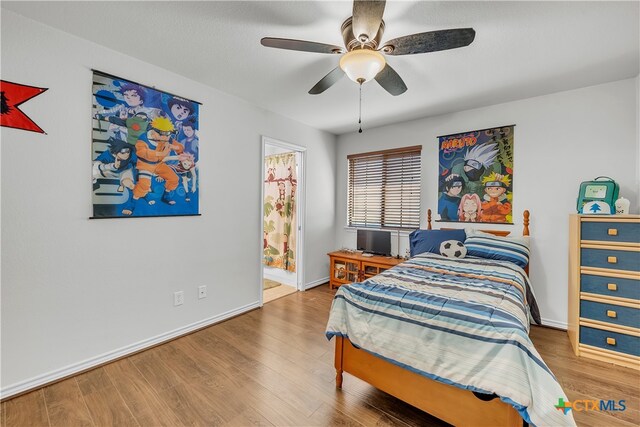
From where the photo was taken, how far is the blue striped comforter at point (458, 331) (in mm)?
1225

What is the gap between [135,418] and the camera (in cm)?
166

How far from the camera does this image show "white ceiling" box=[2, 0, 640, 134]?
1.71 m

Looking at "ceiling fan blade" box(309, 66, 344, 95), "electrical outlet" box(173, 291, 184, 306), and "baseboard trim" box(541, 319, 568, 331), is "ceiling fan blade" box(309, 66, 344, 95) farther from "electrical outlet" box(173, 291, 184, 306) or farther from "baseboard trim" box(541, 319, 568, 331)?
"baseboard trim" box(541, 319, 568, 331)

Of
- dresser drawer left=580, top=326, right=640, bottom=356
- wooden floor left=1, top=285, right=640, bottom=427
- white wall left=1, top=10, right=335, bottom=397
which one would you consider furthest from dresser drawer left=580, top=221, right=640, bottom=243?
white wall left=1, top=10, right=335, bottom=397

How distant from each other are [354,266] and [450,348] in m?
2.62

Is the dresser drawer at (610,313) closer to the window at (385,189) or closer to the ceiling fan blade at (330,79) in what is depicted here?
the window at (385,189)

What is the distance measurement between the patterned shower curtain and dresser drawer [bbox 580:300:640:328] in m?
3.36

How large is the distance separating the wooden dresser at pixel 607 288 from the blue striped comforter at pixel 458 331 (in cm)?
75

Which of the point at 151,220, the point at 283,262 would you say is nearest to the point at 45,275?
the point at 151,220

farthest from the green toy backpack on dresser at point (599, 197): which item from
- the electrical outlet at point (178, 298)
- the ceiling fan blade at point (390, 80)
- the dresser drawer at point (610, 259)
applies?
the electrical outlet at point (178, 298)

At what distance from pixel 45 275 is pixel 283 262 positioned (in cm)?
291

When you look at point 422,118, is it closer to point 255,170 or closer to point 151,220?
point 255,170

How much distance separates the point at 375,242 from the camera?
4.11 metres

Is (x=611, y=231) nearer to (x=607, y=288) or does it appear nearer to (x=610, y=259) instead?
(x=610, y=259)
